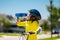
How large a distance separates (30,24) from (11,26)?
58.2 meters

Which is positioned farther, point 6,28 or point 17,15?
point 6,28

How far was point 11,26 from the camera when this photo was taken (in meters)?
62.3

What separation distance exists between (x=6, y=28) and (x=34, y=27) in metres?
56.4

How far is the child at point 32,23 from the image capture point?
4.35m

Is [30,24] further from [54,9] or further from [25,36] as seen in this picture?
[54,9]

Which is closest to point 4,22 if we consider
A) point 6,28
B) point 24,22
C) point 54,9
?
point 6,28

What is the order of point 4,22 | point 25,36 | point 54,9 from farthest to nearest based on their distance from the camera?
point 4,22 < point 54,9 < point 25,36

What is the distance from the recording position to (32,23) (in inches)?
173

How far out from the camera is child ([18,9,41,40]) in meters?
4.35

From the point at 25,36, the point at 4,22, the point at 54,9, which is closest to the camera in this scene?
the point at 25,36

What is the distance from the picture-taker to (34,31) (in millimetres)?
4355

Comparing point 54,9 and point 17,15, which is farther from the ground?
point 17,15

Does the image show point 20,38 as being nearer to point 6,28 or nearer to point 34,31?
point 34,31

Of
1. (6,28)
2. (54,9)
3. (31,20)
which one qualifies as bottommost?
(6,28)
